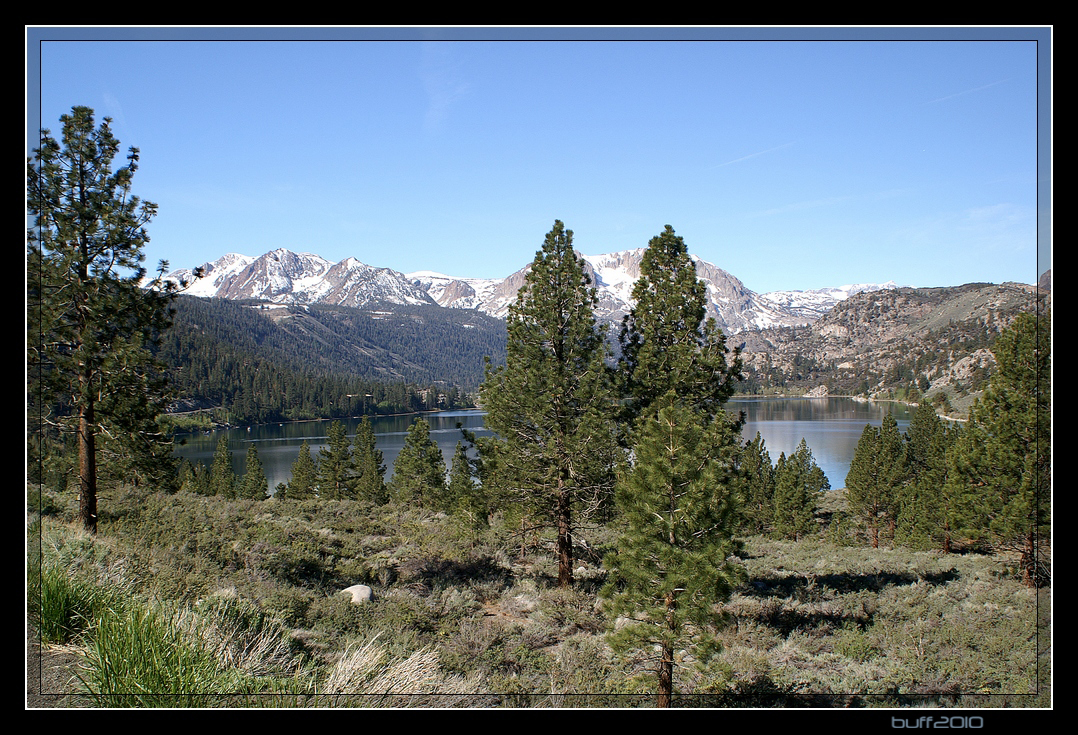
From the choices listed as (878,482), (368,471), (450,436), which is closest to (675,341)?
(878,482)

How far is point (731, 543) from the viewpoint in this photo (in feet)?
24.4

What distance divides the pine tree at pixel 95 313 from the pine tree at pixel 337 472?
3568 centimetres

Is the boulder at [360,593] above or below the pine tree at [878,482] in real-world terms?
above

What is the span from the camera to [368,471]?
149 ft

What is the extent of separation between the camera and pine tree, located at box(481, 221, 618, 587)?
1349 centimetres

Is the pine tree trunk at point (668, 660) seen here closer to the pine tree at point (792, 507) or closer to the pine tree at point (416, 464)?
the pine tree at point (416, 464)

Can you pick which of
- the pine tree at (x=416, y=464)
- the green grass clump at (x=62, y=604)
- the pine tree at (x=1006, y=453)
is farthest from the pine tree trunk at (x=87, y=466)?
the pine tree at (x=416, y=464)

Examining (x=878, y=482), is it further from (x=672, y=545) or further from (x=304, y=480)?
(x=304, y=480)

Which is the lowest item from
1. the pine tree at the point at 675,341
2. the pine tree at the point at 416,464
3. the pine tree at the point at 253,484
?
the pine tree at the point at 253,484

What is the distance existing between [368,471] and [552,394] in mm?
35786

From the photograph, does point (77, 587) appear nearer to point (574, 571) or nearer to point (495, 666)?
point (495, 666)

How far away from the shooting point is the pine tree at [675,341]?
1331cm

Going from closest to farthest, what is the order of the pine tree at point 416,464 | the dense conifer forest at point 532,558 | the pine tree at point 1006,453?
the dense conifer forest at point 532,558
the pine tree at point 1006,453
the pine tree at point 416,464

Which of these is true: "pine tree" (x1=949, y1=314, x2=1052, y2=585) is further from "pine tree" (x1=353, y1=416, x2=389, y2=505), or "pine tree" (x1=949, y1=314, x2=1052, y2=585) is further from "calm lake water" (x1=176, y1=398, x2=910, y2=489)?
"calm lake water" (x1=176, y1=398, x2=910, y2=489)
